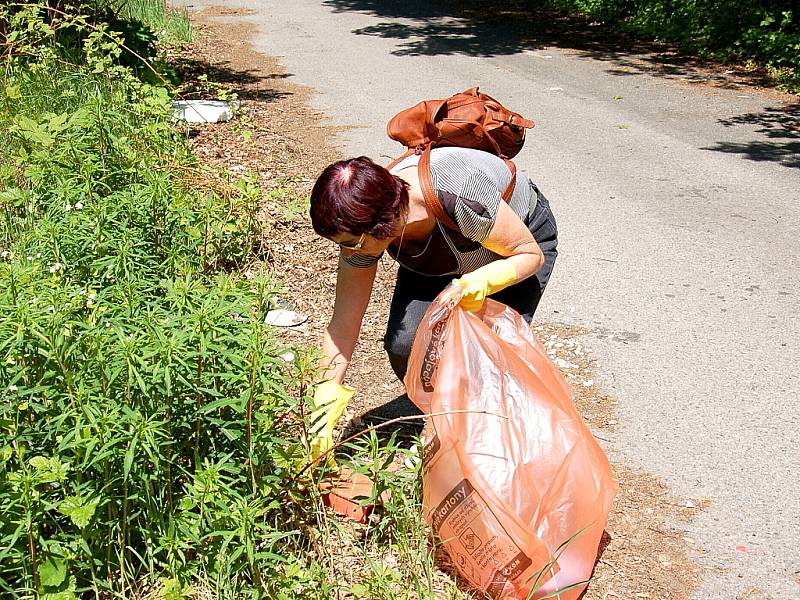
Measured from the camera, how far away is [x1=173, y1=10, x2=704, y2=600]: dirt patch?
2.60 meters

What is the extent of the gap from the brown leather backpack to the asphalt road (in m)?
1.19

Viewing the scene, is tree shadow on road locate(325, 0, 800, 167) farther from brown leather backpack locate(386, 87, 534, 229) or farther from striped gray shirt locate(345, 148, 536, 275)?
striped gray shirt locate(345, 148, 536, 275)

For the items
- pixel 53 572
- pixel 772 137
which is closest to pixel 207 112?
pixel 772 137

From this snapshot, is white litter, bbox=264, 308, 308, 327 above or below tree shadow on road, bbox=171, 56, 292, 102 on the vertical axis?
above

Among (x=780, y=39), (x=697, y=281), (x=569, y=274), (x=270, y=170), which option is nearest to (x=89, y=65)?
(x=270, y=170)

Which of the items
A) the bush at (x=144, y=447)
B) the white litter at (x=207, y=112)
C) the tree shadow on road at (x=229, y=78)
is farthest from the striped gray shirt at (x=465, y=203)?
the tree shadow on road at (x=229, y=78)

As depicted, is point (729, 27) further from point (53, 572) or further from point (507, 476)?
point (53, 572)

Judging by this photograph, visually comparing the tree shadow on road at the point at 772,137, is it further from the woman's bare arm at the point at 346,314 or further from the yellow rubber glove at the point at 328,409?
the yellow rubber glove at the point at 328,409

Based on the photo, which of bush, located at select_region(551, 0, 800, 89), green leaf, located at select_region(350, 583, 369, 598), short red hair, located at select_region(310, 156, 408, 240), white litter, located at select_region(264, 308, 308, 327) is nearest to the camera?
green leaf, located at select_region(350, 583, 369, 598)

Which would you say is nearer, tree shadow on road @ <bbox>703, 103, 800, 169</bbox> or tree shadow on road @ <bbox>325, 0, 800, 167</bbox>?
tree shadow on road @ <bbox>703, 103, 800, 169</bbox>

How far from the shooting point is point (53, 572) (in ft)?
6.74

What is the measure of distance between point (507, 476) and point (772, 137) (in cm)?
628

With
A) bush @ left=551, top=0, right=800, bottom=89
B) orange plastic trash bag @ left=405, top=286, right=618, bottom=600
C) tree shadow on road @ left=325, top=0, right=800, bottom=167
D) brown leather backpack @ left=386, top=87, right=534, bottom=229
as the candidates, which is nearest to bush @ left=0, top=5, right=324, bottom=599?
orange plastic trash bag @ left=405, top=286, right=618, bottom=600

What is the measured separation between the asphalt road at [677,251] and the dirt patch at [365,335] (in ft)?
0.31
